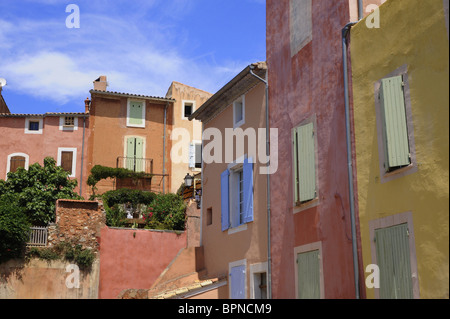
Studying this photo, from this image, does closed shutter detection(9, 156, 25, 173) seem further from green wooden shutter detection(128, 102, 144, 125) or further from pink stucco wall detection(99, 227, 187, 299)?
pink stucco wall detection(99, 227, 187, 299)

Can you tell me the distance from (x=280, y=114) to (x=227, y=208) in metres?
3.57

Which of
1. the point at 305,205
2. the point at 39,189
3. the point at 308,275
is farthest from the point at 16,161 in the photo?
the point at 308,275

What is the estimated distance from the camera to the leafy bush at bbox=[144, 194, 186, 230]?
24.0 m

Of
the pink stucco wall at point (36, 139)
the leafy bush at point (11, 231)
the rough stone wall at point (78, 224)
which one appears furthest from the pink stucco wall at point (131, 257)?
the pink stucco wall at point (36, 139)

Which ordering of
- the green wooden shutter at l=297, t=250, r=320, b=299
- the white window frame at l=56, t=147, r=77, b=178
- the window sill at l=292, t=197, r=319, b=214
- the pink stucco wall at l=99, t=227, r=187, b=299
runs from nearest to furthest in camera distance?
the green wooden shutter at l=297, t=250, r=320, b=299 < the window sill at l=292, t=197, r=319, b=214 < the pink stucco wall at l=99, t=227, r=187, b=299 < the white window frame at l=56, t=147, r=77, b=178

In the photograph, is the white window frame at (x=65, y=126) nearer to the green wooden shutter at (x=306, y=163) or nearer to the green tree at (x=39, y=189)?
the green tree at (x=39, y=189)

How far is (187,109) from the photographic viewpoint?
114 feet

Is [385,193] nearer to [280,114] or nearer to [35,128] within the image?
[280,114]

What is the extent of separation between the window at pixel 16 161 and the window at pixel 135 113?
5907 millimetres

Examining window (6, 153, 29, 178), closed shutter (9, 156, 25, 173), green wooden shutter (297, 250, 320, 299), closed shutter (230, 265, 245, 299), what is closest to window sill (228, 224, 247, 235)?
closed shutter (230, 265, 245, 299)

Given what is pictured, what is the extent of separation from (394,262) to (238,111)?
27.9 ft

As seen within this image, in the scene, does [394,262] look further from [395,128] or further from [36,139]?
[36,139]

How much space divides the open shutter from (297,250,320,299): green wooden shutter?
109 inches
